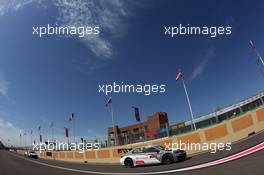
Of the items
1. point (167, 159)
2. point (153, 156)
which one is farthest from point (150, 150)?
point (167, 159)

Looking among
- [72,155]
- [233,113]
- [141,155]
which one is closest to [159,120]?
[72,155]

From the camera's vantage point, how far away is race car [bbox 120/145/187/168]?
47.1ft

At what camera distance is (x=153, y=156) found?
15.2 metres

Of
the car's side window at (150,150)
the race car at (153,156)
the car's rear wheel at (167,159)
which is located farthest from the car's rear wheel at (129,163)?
the car's rear wheel at (167,159)

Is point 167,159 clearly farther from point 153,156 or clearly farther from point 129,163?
point 129,163

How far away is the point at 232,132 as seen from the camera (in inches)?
707

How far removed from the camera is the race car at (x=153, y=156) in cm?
1434

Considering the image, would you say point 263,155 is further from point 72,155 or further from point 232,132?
point 72,155

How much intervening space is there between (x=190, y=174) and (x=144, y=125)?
8919 cm

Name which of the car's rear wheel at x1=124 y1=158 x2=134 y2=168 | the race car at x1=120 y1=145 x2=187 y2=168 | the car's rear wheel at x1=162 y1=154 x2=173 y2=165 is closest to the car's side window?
the race car at x1=120 y1=145 x2=187 y2=168

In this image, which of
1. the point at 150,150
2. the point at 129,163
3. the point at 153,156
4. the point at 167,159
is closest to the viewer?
the point at 167,159

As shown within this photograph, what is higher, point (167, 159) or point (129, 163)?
point (167, 159)

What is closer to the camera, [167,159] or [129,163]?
[167,159]

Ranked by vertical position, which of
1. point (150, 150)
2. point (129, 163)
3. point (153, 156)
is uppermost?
point (150, 150)
